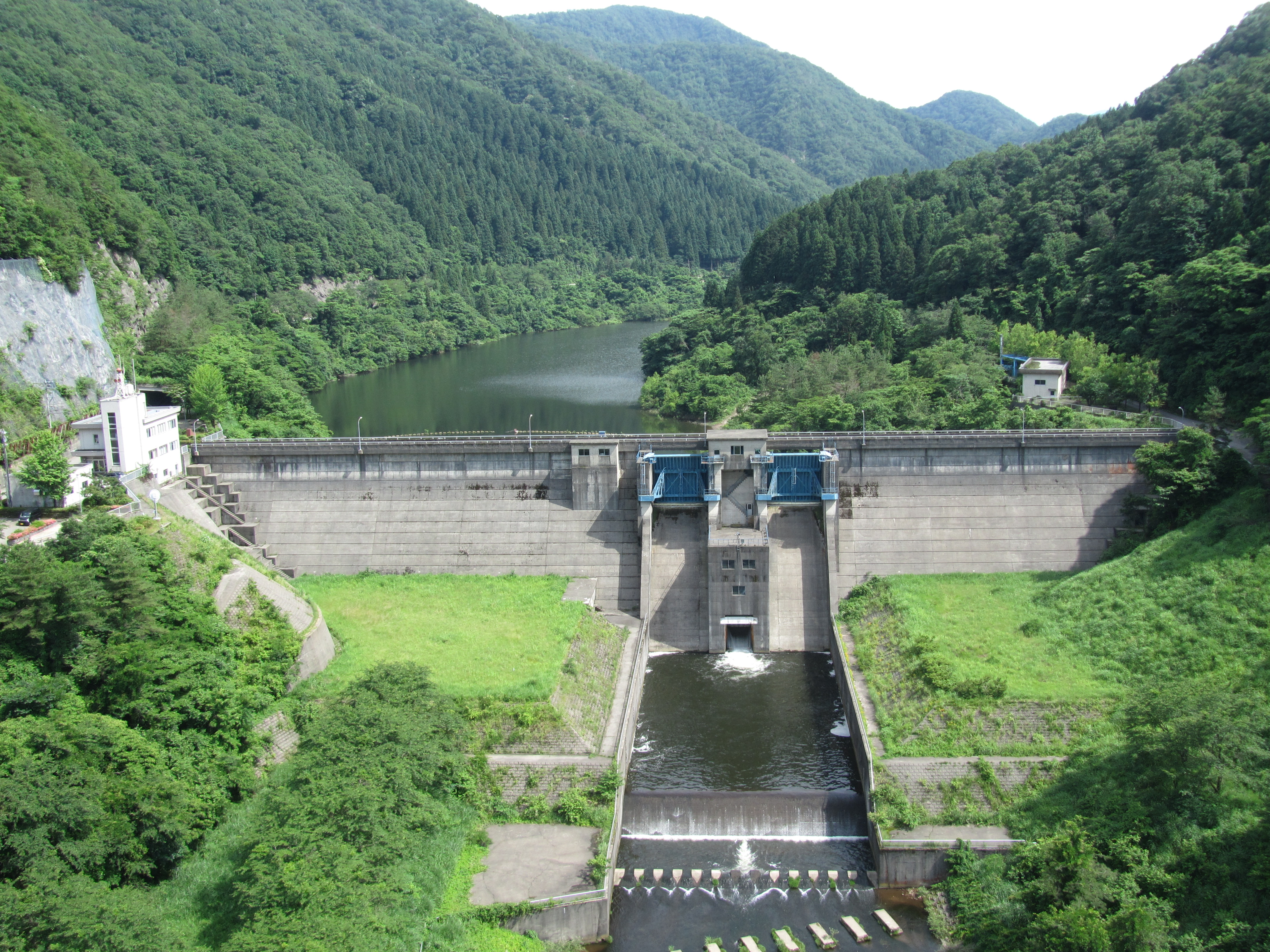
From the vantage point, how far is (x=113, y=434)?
143 feet

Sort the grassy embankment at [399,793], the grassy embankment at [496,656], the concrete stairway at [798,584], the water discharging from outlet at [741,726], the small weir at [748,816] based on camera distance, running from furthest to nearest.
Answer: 1. the concrete stairway at [798,584]
2. the water discharging from outlet at [741,726]
3. the small weir at [748,816]
4. the grassy embankment at [496,656]
5. the grassy embankment at [399,793]

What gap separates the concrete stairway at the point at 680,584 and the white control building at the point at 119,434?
22.7 metres

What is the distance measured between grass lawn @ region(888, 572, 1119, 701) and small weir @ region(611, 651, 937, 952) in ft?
15.6

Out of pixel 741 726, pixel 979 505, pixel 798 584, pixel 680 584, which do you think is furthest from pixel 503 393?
pixel 741 726

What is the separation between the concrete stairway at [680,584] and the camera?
4425 centimetres

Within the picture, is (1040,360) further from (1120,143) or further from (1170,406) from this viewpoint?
(1120,143)

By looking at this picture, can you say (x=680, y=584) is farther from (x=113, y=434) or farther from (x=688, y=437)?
(x=113, y=434)

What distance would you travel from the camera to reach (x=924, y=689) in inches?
1361

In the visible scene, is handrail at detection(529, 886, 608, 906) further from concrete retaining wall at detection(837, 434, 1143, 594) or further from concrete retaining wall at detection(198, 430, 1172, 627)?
concrete retaining wall at detection(837, 434, 1143, 594)

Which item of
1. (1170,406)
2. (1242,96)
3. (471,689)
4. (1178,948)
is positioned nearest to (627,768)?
(471,689)

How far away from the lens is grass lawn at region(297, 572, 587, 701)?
36.0 m

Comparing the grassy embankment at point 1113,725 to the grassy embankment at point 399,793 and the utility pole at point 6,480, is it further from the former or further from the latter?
the utility pole at point 6,480

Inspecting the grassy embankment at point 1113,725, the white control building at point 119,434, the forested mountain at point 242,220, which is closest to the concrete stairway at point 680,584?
the grassy embankment at point 1113,725

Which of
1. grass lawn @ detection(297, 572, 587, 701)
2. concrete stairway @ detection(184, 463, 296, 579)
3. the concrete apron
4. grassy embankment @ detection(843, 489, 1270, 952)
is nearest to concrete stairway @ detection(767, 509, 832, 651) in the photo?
grassy embankment @ detection(843, 489, 1270, 952)
